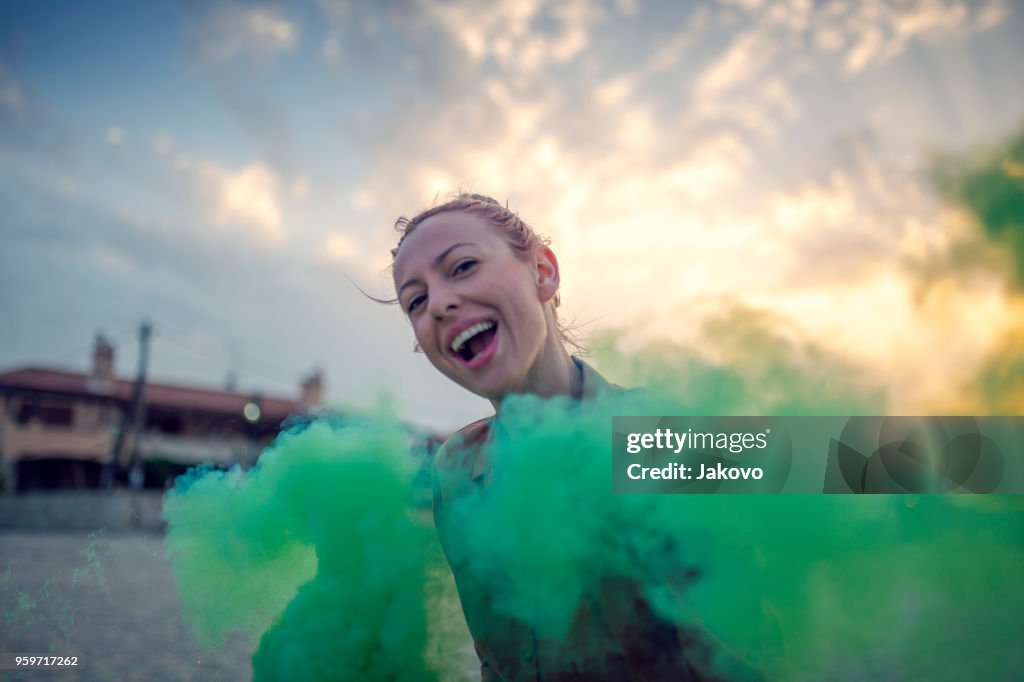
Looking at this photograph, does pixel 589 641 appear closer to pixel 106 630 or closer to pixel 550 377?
pixel 550 377

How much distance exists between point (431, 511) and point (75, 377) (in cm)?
3393

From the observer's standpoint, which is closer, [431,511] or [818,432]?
[818,432]

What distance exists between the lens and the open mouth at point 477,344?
6.49 feet

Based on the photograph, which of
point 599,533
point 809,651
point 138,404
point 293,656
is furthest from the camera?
point 138,404

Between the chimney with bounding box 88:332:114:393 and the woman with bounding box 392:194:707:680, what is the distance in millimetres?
32819

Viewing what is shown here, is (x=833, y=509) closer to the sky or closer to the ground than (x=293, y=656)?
closer to the sky

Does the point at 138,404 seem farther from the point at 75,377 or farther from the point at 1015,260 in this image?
the point at 1015,260

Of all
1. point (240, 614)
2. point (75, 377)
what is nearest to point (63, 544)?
point (240, 614)

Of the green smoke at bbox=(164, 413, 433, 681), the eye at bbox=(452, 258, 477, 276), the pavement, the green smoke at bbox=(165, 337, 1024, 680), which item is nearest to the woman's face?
the eye at bbox=(452, 258, 477, 276)

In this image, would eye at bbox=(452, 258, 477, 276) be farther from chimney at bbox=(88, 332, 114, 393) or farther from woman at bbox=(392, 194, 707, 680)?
chimney at bbox=(88, 332, 114, 393)

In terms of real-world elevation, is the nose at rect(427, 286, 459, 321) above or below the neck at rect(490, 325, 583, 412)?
above

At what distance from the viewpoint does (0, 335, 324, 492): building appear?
27297 millimetres

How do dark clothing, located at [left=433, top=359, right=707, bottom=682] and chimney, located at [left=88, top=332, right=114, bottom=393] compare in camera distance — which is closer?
dark clothing, located at [left=433, top=359, right=707, bottom=682]

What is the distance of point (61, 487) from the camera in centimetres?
2812
